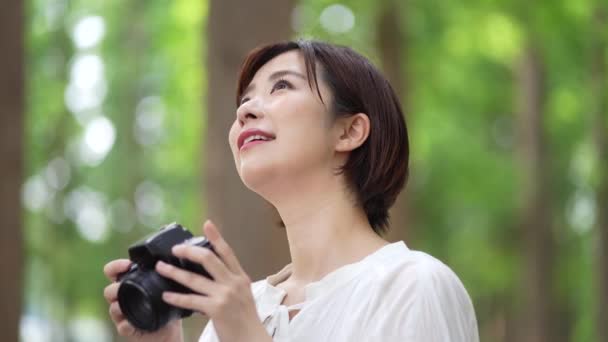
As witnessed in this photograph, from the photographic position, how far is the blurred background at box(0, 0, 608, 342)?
39.3 feet

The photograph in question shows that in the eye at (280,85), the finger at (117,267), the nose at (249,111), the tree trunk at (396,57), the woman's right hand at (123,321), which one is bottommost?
the woman's right hand at (123,321)

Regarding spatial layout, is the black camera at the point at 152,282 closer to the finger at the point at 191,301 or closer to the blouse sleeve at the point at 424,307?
the finger at the point at 191,301

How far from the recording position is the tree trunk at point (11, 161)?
7.54 metres

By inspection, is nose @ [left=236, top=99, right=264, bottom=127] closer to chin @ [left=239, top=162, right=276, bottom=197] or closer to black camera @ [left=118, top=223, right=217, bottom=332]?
chin @ [left=239, top=162, right=276, bottom=197]

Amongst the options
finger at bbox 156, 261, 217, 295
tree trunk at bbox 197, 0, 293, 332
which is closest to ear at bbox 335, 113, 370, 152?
finger at bbox 156, 261, 217, 295

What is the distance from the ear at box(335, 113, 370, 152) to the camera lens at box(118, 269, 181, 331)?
94 centimetres

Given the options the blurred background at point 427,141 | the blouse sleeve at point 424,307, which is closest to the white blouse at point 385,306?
the blouse sleeve at point 424,307

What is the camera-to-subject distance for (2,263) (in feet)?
24.9

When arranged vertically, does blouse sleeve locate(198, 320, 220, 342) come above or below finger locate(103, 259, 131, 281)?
below

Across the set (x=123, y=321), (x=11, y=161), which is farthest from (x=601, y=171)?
(x=123, y=321)

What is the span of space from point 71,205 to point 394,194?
14985 mm

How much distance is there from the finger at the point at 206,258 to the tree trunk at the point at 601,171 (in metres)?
9.76

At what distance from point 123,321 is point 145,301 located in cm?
29

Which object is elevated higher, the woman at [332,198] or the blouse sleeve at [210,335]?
the woman at [332,198]
